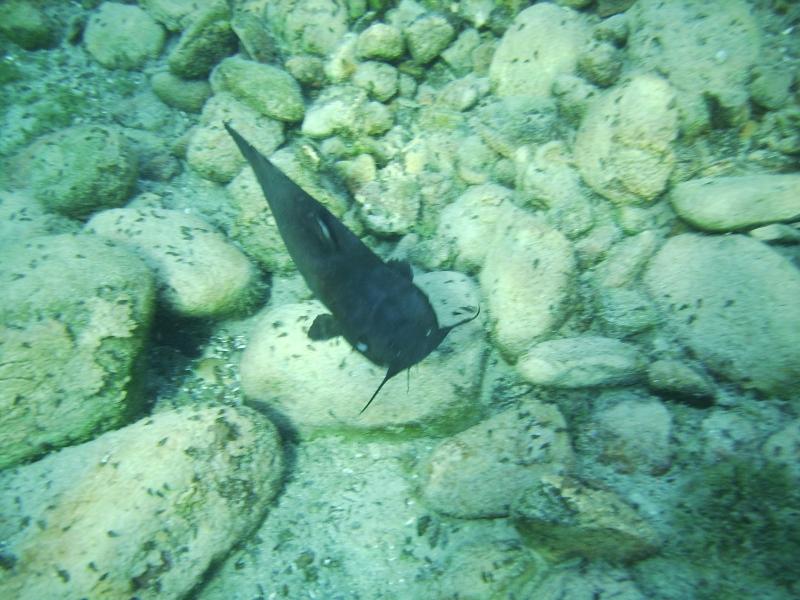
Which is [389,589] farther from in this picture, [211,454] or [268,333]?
[268,333]

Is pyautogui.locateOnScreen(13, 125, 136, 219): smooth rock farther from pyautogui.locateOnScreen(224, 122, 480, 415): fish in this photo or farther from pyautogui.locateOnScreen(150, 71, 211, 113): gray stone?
pyautogui.locateOnScreen(224, 122, 480, 415): fish

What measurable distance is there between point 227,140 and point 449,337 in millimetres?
3371

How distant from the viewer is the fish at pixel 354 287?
248cm

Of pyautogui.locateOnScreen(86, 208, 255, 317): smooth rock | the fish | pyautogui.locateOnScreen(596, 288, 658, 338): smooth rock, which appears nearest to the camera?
the fish

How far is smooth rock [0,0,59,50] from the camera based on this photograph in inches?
230

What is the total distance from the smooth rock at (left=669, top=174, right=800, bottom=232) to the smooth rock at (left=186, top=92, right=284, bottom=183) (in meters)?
3.98

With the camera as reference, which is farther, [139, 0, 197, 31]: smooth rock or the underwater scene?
[139, 0, 197, 31]: smooth rock

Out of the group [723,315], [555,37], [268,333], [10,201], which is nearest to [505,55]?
[555,37]

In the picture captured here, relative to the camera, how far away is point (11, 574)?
253 cm

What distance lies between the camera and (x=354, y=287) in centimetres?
283

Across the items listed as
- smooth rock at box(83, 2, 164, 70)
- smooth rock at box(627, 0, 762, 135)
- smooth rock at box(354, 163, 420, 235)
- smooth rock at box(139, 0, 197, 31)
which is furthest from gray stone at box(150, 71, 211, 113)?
smooth rock at box(627, 0, 762, 135)

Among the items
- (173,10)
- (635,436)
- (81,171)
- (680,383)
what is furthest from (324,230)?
(173,10)

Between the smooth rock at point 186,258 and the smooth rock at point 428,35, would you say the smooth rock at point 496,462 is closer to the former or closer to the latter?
the smooth rock at point 186,258

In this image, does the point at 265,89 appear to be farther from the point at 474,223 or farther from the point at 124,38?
the point at 474,223
